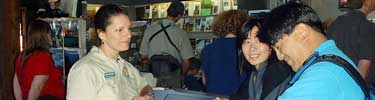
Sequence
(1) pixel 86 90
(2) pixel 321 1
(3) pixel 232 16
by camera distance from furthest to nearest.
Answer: (2) pixel 321 1
(3) pixel 232 16
(1) pixel 86 90

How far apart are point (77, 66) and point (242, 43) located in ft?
2.48

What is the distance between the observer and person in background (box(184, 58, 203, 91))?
5.28 m

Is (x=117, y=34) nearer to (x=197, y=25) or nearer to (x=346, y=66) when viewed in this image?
(x=346, y=66)

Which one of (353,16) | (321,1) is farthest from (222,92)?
(321,1)

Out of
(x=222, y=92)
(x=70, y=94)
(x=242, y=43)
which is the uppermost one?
(x=242, y=43)

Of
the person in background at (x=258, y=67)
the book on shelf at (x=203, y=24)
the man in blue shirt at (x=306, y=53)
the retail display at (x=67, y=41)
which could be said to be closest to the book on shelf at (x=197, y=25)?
the book on shelf at (x=203, y=24)

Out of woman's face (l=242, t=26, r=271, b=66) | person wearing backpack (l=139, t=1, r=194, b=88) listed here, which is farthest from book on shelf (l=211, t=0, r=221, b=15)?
woman's face (l=242, t=26, r=271, b=66)

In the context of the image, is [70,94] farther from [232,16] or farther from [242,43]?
[232,16]

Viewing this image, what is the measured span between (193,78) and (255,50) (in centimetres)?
310

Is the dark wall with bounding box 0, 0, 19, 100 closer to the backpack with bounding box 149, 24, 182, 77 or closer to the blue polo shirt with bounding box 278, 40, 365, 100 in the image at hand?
the backpack with bounding box 149, 24, 182, 77

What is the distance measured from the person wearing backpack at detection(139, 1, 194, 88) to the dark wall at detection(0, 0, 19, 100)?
1.21 meters

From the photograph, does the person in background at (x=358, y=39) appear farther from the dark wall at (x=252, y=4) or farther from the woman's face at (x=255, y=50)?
the dark wall at (x=252, y=4)

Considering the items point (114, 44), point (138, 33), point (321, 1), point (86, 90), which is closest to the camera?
point (86, 90)

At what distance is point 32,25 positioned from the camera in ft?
11.8
